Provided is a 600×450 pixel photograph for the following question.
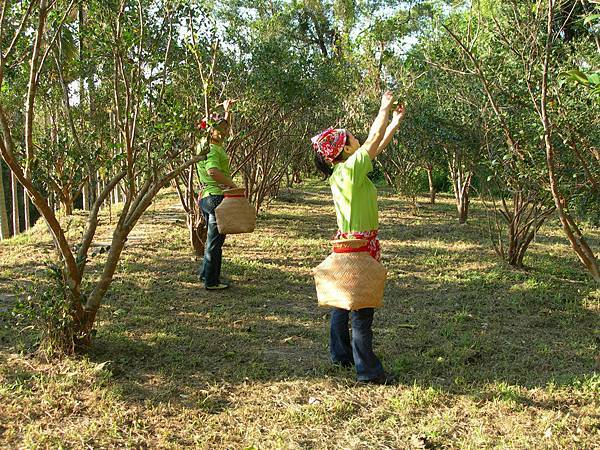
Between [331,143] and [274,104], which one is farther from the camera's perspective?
[274,104]

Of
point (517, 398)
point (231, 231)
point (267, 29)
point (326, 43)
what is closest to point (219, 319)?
point (231, 231)

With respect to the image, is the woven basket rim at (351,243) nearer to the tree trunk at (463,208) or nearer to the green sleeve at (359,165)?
the green sleeve at (359,165)

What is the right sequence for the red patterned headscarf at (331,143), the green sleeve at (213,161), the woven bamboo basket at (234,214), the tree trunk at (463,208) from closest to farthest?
1. the red patterned headscarf at (331,143)
2. the woven bamboo basket at (234,214)
3. the green sleeve at (213,161)
4. the tree trunk at (463,208)

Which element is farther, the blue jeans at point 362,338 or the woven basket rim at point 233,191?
the woven basket rim at point 233,191

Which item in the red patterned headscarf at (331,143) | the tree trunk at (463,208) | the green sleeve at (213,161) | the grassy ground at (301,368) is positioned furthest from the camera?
the tree trunk at (463,208)

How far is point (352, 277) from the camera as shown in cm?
345

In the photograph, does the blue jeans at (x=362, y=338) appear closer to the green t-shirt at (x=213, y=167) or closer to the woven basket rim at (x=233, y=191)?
the woven basket rim at (x=233, y=191)

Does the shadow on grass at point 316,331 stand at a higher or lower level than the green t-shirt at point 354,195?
lower

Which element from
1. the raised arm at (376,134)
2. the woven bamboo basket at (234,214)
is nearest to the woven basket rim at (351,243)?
the raised arm at (376,134)

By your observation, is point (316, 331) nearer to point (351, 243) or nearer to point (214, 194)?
point (351, 243)

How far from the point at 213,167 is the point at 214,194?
0.28m

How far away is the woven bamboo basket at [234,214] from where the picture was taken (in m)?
5.53

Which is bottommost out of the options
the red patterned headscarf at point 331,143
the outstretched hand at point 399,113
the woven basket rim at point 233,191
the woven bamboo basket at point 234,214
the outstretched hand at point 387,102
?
the woven bamboo basket at point 234,214

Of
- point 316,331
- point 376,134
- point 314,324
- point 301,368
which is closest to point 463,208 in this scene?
point 314,324
